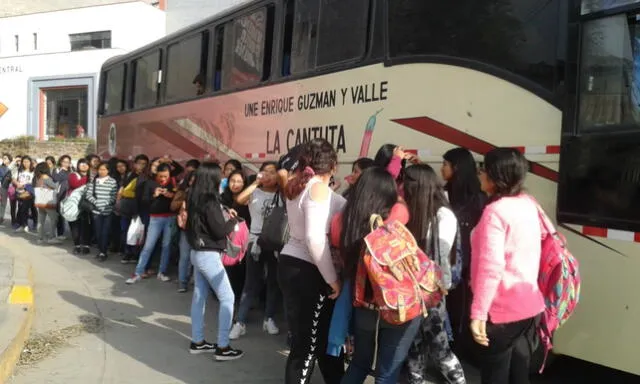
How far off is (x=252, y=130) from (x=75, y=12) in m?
29.3

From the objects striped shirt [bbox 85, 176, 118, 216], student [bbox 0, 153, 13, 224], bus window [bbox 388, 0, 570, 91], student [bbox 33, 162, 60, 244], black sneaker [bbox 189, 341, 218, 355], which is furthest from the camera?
student [bbox 0, 153, 13, 224]

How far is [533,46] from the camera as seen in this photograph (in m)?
4.38

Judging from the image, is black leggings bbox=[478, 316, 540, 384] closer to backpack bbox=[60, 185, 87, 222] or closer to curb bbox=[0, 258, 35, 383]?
curb bbox=[0, 258, 35, 383]

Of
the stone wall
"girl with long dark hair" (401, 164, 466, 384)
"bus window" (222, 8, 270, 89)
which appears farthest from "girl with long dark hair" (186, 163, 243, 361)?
the stone wall

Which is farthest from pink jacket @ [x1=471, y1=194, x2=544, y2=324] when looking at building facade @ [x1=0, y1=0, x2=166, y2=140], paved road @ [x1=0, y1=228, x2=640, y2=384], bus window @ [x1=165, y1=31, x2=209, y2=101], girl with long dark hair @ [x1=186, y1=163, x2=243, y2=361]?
building facade @ [x1=0, y1=0, x2=166, y2=140]

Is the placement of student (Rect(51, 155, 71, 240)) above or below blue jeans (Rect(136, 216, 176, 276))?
above

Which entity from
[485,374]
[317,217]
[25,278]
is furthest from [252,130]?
[485,374]

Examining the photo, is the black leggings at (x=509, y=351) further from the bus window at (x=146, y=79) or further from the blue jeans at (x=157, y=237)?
the bus window at (x=146, y=79)

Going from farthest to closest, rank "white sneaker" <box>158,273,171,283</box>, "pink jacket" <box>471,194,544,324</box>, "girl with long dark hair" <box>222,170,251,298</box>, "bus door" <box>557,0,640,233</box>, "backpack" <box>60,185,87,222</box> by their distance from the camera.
Result: "backpack" <box>60,185,87,222</box> < "white sneaker" <box>158,273,171,283</box> < "girl with long dark hair" <box>222,170,251,298</box> < "bus door" <box>557,0,640,233</box> < "pink jacket" <box>471,194,544,324</box>

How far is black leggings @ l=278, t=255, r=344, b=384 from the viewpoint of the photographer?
377 cm

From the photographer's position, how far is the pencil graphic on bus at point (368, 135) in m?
5.74

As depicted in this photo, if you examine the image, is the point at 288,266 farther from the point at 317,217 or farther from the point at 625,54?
the point at 625,54

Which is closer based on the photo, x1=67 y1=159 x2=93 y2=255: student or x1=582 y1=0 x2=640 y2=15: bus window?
x1=582 y1=0 x2=640 y2=15: bus window

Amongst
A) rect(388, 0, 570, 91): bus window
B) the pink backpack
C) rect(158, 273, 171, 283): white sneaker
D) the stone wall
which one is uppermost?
rect(388, 0, 570, 91): bus window
